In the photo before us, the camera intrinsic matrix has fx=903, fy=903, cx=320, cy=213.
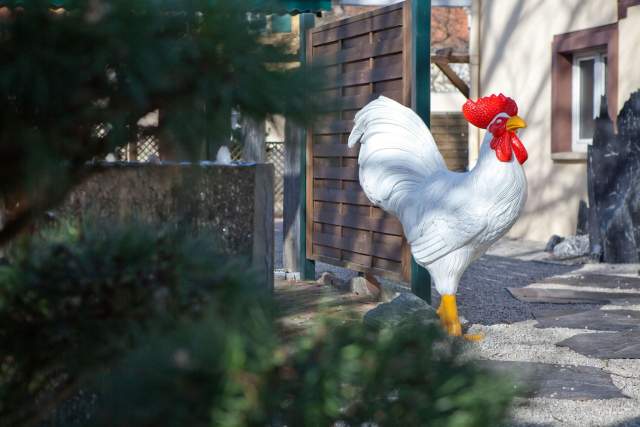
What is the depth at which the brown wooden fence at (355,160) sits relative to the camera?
5160mm

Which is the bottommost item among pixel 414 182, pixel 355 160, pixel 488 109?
pixel 414 182

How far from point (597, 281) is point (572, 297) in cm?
91

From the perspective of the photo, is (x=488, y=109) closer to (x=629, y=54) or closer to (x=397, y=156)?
(x=397, y=156)

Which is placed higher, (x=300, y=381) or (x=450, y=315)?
(x=300, y=381)

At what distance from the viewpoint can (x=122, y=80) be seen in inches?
37.4

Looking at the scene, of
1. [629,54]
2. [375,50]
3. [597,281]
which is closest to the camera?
[375,50]

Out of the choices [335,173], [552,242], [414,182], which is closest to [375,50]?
[335,173]

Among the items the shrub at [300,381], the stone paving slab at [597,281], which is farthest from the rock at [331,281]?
the shrub at [300,381]

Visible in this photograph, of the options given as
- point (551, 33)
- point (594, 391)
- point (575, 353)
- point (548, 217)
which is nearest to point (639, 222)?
point (548, 217)

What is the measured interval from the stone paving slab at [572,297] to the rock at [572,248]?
2.08m

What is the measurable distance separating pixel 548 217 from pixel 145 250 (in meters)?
8.89

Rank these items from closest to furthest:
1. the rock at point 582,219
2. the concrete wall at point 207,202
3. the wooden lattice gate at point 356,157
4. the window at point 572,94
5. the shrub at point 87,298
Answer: the shrub at point 87,298 < the concrete wall at point 207,202 < the wooden lattice gate at point 356,157 < the rock at point 582,219 < the window at point 572,94

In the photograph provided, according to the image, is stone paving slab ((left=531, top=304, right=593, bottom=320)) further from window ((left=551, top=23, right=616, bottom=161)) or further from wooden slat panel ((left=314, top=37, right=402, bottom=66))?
window ((left=551, top=23, right=616, bottom=161))

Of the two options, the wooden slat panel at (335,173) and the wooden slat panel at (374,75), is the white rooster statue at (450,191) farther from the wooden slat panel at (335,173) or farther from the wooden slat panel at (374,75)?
the wooden slat panel at (335,173)
